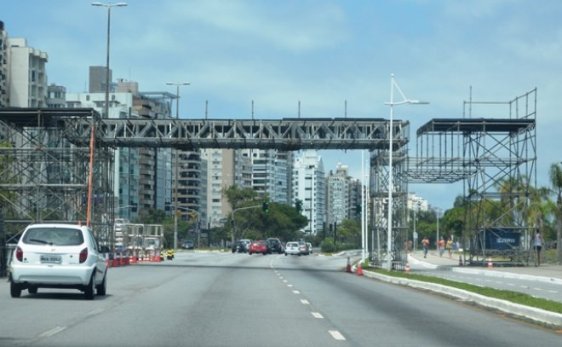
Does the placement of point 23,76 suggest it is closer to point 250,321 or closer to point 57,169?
point 57,169

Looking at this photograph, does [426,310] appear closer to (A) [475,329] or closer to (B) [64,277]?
(A) [475,329]

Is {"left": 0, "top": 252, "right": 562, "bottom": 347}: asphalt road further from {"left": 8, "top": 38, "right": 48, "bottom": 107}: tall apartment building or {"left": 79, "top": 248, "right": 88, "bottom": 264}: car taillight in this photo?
{"left": 8, "top": 38, "right": 48, "bottom": 107}: tall apartment building

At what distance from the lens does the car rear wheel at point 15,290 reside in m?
24.4

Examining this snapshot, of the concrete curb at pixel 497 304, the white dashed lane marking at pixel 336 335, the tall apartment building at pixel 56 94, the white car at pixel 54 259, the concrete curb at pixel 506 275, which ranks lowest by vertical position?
the concrete curb at pixel 506 275

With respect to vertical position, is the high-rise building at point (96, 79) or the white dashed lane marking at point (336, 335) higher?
the high-rise building at point (96, 79)

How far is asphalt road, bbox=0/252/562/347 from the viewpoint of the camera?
16.0 m

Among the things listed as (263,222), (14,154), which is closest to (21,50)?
(263,222)

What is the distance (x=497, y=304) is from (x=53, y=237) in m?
11.1

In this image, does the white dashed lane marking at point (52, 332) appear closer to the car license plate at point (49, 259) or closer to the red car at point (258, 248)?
the car license plate at point (49, 259)

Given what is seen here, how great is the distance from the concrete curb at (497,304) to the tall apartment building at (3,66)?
122 meters

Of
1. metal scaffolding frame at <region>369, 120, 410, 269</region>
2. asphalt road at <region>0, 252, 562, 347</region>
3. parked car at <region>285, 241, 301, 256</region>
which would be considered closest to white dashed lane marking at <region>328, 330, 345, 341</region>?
asphalt road at <region>0, 252, 562, 347</region>

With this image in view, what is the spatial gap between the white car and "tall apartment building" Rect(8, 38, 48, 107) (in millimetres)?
135970

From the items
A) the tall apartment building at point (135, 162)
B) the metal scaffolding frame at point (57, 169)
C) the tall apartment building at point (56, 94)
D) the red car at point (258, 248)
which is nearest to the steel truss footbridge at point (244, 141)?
the metal scaffolding frame at point (57, 169)

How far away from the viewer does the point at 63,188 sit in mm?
57406
